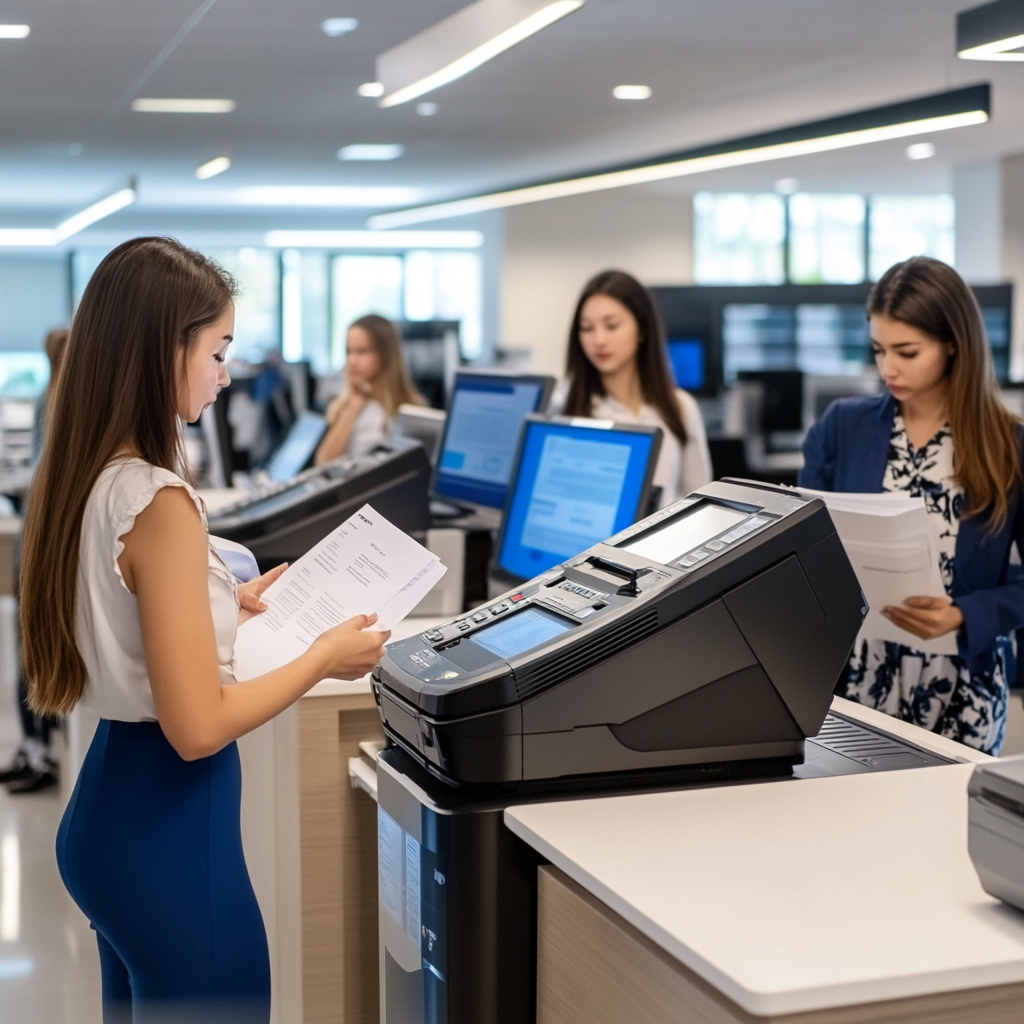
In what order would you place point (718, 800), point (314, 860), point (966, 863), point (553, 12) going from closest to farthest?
point (966, 863)
point (718, 800)
point (314, 860)
point (553, 12)

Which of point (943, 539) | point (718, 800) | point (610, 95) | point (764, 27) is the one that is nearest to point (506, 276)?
point (610, 95)

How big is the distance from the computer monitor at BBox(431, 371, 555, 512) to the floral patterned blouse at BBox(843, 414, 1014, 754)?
84cm

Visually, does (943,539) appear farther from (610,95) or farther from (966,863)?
(610,95)

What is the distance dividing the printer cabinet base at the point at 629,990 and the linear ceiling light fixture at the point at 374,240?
1643 centimetres

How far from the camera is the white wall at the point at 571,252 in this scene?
13.3 m

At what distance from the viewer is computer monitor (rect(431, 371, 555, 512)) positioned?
3.01 meters

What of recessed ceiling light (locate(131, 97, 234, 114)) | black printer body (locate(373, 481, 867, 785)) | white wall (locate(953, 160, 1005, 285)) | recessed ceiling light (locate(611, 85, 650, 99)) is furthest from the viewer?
white wall (locate(953, 160, 1005, 285))

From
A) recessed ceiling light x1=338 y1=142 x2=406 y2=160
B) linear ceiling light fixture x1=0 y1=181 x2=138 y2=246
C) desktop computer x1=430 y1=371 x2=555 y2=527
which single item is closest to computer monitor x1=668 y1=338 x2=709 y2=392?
recessed ceiling light x1=338 y1=142 x2=406 y2=160

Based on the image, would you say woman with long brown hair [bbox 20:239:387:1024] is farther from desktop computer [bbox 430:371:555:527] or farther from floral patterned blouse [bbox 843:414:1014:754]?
desktop computer [bbox 430:371:555:527]

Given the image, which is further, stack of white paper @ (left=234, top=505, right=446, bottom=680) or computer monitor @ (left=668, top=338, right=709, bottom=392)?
computer monitor @ (left=668, top=338, right=709, bottom=392)

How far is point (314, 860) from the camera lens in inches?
89.3

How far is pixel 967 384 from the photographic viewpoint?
2344 millimetres

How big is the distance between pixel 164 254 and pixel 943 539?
1.41 m

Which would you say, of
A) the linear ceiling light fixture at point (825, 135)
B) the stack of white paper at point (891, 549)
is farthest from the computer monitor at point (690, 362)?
the stack of white paper at point (891, 549)
